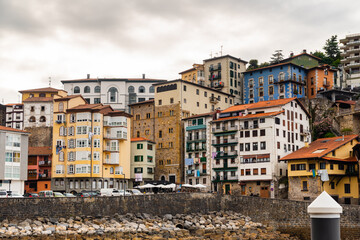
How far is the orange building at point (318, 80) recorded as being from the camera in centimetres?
9894

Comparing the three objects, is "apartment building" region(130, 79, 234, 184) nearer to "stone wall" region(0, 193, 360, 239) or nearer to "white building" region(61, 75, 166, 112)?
"white building" region(61, 75, 166, 112)

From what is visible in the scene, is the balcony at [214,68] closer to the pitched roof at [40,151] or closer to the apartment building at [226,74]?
the apartment building at [226,74]

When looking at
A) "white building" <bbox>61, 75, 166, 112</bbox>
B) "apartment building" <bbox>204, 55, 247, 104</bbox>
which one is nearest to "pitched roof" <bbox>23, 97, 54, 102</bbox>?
"white building" <bbox>61, 75, 166, 112</bbox>

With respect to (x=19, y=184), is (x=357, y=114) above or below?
above

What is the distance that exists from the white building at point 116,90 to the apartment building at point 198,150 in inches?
1250

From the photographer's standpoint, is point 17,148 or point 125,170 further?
point 125,170

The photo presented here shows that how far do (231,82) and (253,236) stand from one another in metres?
59.9

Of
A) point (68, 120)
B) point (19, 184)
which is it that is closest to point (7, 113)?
point (68, 120)

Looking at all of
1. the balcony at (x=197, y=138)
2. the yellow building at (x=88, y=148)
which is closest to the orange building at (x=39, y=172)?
the yellow building at (x=88, y=148)

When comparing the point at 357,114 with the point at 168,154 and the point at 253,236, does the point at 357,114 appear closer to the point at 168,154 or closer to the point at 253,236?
the point at 168,154

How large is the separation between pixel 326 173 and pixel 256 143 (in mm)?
14755

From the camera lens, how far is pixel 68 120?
8538 cm

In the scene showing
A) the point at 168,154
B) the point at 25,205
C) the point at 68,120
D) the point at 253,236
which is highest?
the point at 68,120

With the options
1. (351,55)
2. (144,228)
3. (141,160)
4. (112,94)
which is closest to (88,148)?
(141,160)
